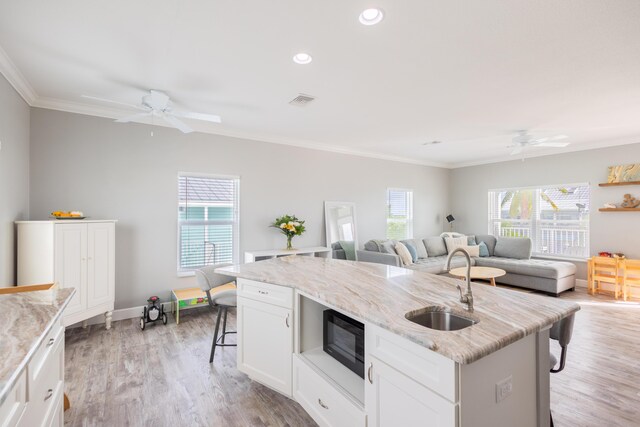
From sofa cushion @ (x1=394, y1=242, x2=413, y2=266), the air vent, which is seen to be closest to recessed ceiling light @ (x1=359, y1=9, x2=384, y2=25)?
the air vent

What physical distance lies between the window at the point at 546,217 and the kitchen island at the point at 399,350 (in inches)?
211

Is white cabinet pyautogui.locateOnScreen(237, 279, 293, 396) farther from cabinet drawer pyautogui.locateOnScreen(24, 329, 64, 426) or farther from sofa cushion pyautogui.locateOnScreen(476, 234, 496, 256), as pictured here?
sofa cushion pyautogui.locateOnScreen(476, 234, 496, 256)

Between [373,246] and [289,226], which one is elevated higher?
[289,226]

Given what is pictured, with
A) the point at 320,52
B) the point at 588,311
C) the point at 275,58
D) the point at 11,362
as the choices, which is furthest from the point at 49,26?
the point at 588,311

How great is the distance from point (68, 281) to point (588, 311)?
257 inches

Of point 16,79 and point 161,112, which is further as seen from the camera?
point 161,112

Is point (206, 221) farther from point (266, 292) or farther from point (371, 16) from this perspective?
point (371, 16)

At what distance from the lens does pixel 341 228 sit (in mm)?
5840

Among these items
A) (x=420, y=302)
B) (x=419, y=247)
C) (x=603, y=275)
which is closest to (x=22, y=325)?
(x=420, y=302)

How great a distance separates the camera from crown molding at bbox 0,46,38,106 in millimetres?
2561

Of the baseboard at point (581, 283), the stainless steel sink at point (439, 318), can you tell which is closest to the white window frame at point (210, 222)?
the stainless steel sink at point (439, 318)

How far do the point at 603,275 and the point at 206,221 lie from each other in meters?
6.63

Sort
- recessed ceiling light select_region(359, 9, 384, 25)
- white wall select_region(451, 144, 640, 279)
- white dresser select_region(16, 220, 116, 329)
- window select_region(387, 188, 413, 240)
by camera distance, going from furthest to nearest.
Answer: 1. window select_region(387, 188, 413, 240)
2. white wall select_region(451, 144, 640, 279)
3. white dresser select_region(16, 220, 116, 329)
4. recessed ceiling light select_region(359, 9, 384, 25)

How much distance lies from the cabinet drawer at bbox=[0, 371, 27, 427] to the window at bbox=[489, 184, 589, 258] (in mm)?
7531
